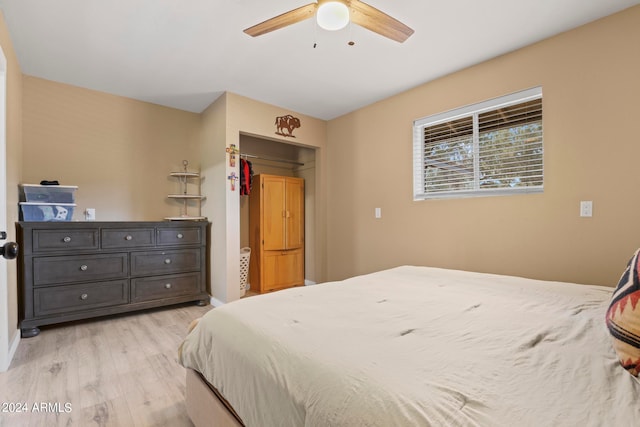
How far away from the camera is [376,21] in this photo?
167 centimetres

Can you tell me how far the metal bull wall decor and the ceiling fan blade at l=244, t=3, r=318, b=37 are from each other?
1.89 m

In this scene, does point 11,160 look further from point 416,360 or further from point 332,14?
point 416,360

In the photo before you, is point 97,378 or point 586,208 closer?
point 97,378

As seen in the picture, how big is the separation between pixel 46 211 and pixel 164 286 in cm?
127

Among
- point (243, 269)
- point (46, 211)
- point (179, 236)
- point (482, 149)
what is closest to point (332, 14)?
point (482, 149)

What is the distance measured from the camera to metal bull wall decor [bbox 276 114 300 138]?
3.68 meters

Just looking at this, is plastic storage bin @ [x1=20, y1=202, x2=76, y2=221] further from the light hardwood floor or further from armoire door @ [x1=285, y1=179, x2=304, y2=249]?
armoire door @ [x1=285, y1=179, x2=304, y2=249]

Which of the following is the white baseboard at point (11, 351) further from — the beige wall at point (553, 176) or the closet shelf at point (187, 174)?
the beige wall at point (553, 176)

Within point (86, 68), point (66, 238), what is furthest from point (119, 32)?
point (66, 238)

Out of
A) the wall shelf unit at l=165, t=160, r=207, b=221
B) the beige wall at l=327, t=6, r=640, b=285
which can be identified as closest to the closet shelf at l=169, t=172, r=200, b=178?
the wall shelf unit at l=165, t=160, r=207, b=221

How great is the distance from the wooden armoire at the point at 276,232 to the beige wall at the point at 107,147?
999mm

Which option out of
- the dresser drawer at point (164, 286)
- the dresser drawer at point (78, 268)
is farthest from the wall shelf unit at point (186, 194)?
the dresser drawer at point (78, 268)

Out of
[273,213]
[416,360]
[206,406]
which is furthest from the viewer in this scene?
[273,213]

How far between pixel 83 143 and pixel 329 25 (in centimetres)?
308
